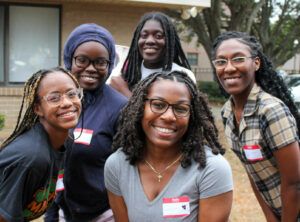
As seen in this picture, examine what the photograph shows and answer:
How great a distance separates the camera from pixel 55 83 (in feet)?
8.05

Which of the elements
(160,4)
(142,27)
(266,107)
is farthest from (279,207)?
(160,4)

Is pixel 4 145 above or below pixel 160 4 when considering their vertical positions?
below

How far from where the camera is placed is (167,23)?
11.8 ft

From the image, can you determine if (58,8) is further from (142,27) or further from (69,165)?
(69,165)

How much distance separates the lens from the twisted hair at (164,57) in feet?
11.8

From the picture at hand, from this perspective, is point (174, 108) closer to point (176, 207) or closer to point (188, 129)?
point (188, 129)

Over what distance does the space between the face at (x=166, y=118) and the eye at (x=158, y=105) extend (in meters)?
0.02

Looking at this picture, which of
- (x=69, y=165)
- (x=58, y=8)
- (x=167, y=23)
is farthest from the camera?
(x=58, y=8)

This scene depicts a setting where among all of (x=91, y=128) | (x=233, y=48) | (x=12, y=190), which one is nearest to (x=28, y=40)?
(x=91, y=128)

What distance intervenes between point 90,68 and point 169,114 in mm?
720

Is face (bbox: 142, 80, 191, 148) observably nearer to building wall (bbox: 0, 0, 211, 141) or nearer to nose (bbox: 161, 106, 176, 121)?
nose (bbox: 161, 106, 176, 121)

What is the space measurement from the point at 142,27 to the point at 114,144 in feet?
4.17

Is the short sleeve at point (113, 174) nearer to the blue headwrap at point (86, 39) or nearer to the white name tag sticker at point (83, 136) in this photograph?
the white name tag sticker at point (83, 136)

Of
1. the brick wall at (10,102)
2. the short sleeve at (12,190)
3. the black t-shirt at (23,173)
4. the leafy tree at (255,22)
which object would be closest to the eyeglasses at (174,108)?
the black t-shirt at (23,173)
